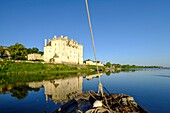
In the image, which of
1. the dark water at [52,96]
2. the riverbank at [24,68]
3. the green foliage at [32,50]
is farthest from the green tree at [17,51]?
the green foliage at [32,50]

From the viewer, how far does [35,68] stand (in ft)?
233

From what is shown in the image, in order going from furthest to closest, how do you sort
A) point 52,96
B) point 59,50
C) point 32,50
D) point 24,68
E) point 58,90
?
point 32,50
point 59,50
point 24,68
point 58,90
point 52,96

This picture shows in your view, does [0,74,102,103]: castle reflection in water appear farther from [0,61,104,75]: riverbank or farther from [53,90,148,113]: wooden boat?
[0,61,104,75]: riverbank

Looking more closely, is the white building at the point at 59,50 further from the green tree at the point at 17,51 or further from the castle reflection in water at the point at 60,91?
the castle reflection in water at the point at 60,91

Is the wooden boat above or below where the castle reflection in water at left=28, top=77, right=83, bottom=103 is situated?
above

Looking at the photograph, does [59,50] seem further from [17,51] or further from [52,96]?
[52,96]

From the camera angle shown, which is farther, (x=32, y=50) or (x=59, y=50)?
(x=32, y=50)

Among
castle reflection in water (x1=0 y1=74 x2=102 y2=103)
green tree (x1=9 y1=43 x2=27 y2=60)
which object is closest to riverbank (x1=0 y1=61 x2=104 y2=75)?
green tree (x1=9 y1=43 x2=27 y2=60)

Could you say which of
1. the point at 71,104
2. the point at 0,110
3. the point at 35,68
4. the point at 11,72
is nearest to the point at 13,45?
the point at 35,68

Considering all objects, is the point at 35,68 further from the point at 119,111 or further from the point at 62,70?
the point at 119,111

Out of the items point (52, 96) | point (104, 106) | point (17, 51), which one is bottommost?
point (52, 96)

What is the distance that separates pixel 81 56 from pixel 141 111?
4385 inches

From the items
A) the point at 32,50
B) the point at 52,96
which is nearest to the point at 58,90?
the point at 52,96

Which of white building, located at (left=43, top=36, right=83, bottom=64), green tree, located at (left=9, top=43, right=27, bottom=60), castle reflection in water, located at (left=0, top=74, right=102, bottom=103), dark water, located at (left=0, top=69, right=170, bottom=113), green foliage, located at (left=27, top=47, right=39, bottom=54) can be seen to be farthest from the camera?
green foliage, located at (left=27, top=47, right=39, bottom=54)
